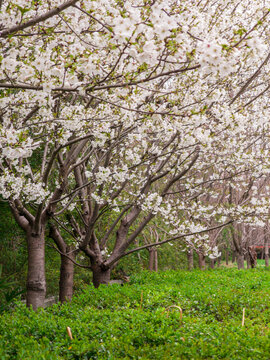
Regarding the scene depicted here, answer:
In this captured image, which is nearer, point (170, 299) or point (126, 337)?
point (126, 337)

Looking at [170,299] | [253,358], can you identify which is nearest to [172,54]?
[253,358]

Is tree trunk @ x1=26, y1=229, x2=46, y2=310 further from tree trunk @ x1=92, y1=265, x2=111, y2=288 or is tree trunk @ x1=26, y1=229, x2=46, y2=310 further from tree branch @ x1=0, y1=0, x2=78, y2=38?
tree branch @ x1=0, y1=0, x2=78, y2=38

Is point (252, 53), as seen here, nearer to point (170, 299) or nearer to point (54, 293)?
point (170, 299)

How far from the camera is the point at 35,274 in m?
6.59

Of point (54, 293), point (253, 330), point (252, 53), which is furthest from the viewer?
point (54, 293)

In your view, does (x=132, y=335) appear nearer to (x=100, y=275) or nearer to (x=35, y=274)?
(x=35, y=274)

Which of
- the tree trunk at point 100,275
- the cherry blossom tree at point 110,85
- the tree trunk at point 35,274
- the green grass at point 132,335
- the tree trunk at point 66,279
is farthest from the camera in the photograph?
the tree trunk at point 66,279

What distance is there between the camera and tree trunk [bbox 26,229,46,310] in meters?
6.51

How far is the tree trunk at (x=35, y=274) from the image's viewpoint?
6.51m

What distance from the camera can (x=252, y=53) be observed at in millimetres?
3176

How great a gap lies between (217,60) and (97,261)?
6.74m

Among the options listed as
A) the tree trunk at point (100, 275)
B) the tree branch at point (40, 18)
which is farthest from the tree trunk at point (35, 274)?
the tree branch at point (40, 18)

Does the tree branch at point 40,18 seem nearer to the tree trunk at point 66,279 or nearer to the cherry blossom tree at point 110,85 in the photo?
the cherry blossom tree at point 110,85

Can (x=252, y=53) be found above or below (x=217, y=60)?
above
